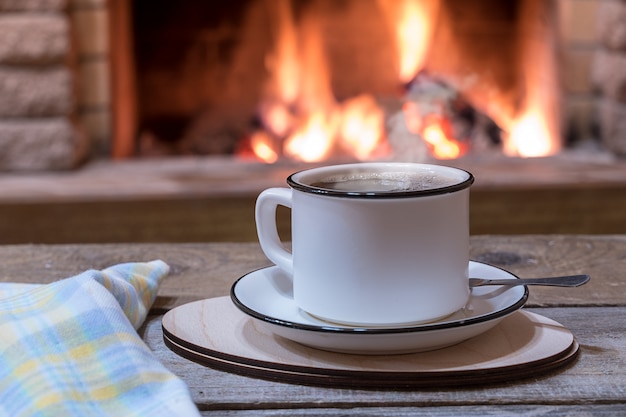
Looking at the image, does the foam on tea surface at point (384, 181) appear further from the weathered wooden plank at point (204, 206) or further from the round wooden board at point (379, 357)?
the weathered wooden plank at point (204, 206)

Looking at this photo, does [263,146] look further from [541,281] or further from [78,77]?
[541,281]

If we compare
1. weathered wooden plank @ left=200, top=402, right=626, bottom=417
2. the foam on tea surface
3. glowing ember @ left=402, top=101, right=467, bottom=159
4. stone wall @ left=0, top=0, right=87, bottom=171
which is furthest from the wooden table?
glowing ember @ left=402, top=101, right=467, bottom=159

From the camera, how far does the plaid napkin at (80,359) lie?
0.44m

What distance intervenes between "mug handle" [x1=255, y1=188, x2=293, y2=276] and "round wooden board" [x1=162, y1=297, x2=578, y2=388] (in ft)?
0.15

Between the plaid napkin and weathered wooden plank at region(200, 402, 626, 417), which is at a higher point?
the plaid napkin

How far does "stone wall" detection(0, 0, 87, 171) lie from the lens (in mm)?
1827

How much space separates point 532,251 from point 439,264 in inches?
13.2

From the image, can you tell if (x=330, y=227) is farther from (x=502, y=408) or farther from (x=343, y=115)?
(x=343, y=115)

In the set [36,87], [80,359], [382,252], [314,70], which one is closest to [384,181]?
[382,252]

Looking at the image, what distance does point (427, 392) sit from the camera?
1.53 ft

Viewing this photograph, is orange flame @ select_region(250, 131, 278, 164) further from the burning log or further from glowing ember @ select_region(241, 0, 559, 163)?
the burning log

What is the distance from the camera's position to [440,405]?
45 centimetres

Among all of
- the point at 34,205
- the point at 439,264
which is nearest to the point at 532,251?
the point at 439,264

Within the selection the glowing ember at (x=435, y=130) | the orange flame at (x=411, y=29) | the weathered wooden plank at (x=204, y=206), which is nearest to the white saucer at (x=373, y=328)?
the weathered wooden plank at (x=204, y=206)
